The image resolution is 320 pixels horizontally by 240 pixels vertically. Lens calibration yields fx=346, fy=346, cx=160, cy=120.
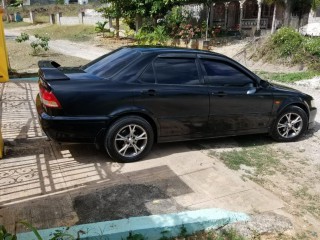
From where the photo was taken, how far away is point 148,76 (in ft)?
16.0

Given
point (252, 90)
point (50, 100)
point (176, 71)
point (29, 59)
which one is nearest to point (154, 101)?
point (176, 71)

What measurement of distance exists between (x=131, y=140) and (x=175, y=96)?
2.93 ft

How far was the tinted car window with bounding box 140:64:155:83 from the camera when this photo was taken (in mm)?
4855

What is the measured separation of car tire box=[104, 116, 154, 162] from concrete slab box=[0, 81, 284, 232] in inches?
5.6

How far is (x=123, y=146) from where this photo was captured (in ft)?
15.6

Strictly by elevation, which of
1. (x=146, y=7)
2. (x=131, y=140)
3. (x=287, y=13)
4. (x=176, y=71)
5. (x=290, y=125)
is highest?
(x=146, y=7)

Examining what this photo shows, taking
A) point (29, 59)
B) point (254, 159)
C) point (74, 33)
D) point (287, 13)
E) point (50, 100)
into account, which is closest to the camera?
Answer: point (50, 100)

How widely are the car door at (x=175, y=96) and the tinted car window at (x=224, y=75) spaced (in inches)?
7.4

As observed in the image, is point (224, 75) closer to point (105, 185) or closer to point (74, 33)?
point (105, 185)

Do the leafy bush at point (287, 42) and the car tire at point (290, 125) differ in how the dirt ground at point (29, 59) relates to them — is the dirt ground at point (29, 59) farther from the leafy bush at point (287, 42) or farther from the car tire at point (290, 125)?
the car tire at point (290, 125)

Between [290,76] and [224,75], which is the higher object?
[224,75]

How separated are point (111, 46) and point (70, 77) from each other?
1845 centimetres

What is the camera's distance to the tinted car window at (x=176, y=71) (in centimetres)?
497

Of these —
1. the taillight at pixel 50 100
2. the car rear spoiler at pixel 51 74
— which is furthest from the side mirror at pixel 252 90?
the taillight at pixel 50 100
